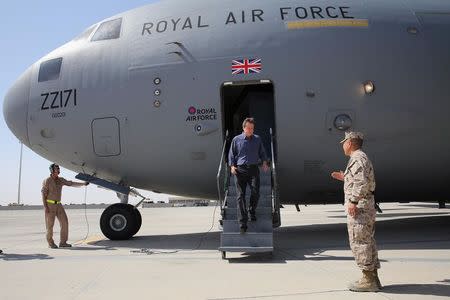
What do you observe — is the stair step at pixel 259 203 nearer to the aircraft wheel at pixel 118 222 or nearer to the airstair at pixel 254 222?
the airstair at pixel 254 222

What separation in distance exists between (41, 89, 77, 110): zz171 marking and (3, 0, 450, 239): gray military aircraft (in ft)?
Result: 0.09

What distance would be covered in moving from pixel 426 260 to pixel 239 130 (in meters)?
6.10

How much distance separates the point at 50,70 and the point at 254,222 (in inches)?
235

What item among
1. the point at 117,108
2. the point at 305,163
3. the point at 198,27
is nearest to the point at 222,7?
the point at 198,27

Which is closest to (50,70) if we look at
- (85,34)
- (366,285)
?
(85,34)

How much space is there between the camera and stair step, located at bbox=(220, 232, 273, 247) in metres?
7.57

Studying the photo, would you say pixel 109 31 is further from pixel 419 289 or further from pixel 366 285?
pixel 419 289

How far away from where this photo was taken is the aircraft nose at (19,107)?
10484 millimetres

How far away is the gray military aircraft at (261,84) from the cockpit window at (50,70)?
0.11ft

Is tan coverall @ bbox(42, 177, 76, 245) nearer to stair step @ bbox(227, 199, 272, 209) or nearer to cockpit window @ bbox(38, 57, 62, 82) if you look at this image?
cockpit window @ bbox(38, 57, 62, 82)

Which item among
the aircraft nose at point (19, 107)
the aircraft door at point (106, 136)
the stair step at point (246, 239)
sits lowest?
the stair step at point (246, 239)

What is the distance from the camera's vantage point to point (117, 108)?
9.74 meters

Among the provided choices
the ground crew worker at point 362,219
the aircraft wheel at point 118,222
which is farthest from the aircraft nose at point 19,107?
the ground crew worker at point 362,219

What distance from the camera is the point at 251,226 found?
8.01 metres
